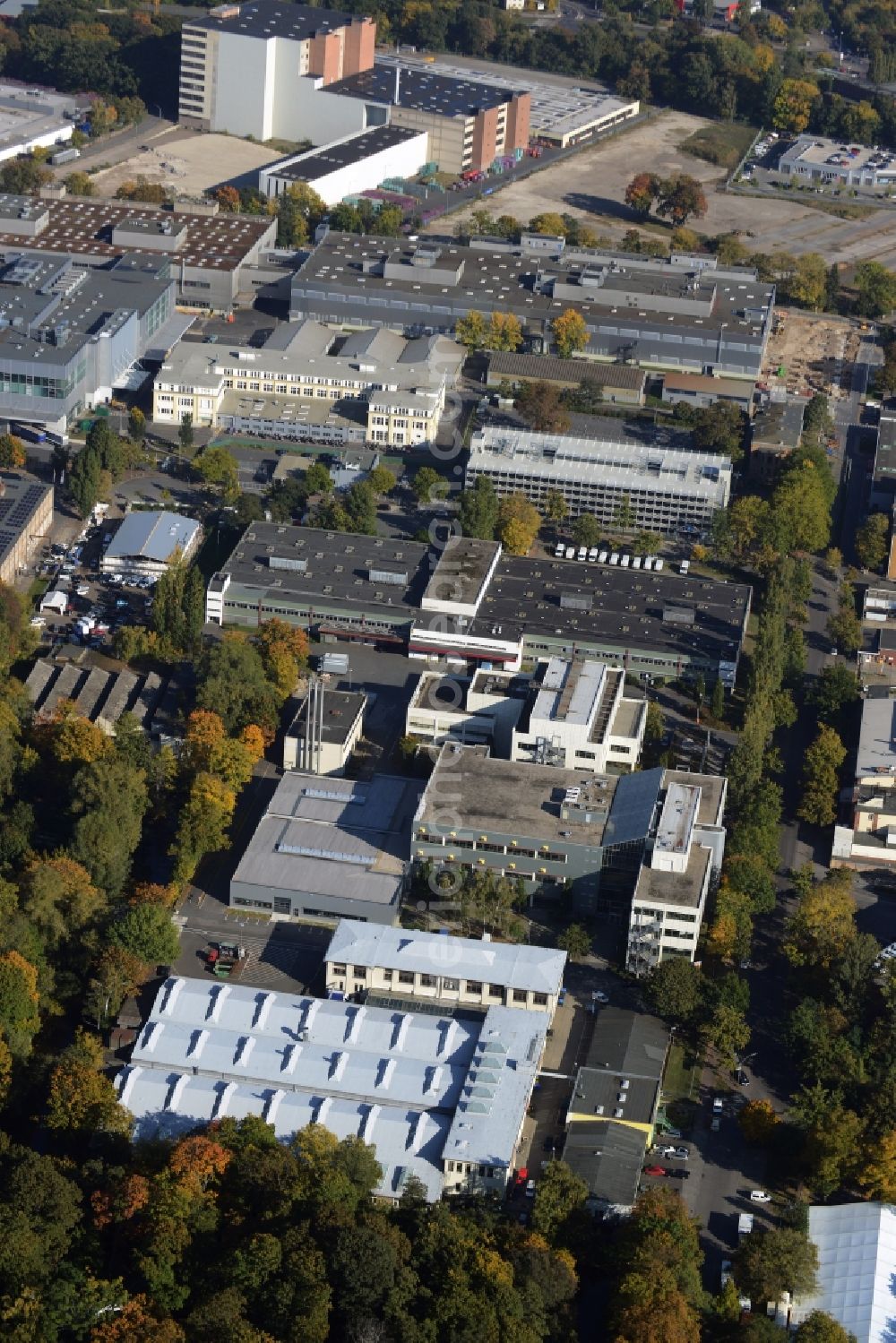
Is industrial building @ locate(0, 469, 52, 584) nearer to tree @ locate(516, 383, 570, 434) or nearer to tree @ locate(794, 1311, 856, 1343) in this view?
tree @ locate(516, 383, 570, 434)

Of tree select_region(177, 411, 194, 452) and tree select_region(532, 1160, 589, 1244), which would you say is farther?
tree select_region(177, 411, 194, 452)

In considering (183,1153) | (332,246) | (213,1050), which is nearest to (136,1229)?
(183,1153)

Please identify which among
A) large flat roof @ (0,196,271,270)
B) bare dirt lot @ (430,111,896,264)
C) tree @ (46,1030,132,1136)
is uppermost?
tree @ (46,1030,132,1136)

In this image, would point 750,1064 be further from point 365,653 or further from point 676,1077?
point 365,653

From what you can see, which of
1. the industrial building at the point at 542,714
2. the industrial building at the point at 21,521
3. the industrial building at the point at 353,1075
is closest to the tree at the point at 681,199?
the industrial building at the point at 21,521

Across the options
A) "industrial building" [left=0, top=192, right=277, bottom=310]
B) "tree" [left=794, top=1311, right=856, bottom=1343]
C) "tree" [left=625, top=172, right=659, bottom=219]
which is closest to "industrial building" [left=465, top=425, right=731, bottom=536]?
"industrial building" [left=0, top=192, right=277, bottom=310]

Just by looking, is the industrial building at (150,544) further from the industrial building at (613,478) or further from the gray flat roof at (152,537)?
the industrial building at (613,478)
